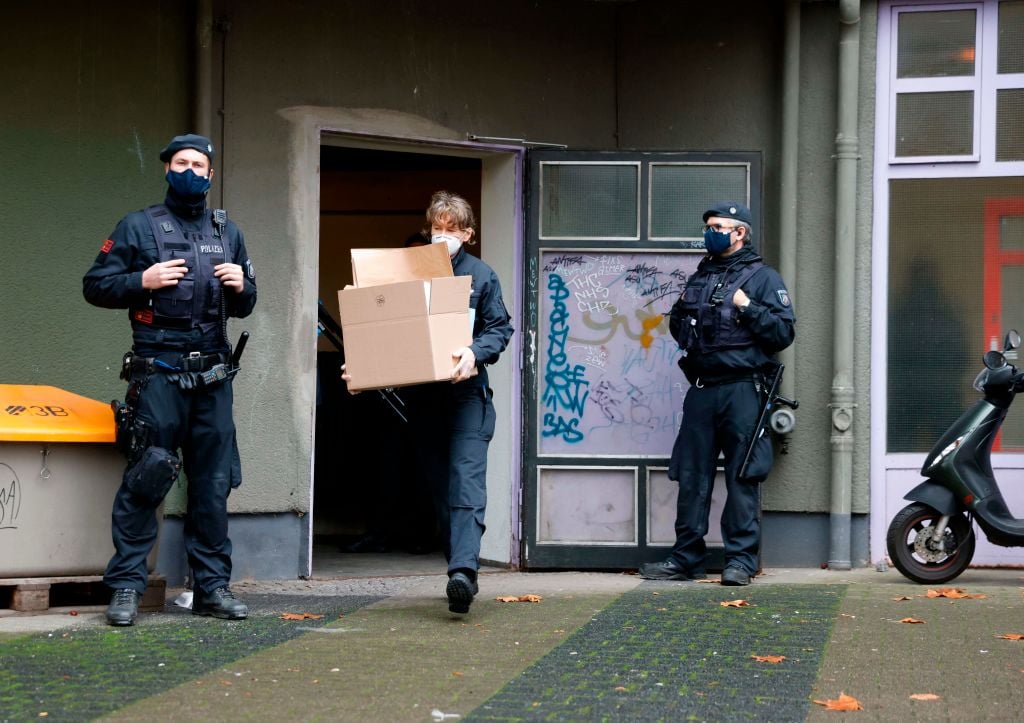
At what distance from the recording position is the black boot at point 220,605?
6301 mm

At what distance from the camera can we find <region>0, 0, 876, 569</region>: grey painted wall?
7.34 m

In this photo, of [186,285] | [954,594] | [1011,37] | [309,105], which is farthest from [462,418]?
[1011,37]

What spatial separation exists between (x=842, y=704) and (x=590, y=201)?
4.14 metres

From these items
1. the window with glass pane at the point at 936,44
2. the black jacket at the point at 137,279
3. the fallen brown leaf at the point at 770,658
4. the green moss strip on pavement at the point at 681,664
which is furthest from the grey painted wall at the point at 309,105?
the fallen brown leaf at the point at 770,658

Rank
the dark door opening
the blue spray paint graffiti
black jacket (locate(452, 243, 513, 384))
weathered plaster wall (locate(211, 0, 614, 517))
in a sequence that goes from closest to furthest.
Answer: black jacket (locate(452, 243, 513, 384))
weathered plaster wall (locate(211, 0, 614, 517))
the blue spray paint graffiti
the dark door opening

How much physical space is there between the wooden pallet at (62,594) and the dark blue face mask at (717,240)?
3200mm

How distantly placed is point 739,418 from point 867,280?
129 centimetres

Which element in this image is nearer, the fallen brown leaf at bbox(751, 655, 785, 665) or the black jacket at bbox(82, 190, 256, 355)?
the fallen brown leaf at bbox(751, 655, 785, 665)

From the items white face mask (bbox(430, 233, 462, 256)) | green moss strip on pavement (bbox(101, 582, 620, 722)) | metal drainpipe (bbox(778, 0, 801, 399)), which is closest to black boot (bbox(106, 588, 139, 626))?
green moss strip on pavement (bbox(101, 582, 620, 722))

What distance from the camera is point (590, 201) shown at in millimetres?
8234

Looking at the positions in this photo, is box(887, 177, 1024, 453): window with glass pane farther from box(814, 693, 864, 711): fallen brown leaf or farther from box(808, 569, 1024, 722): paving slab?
box(814, 693, 864, 711): fallen brown leaf

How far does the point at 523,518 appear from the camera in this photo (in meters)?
8.27

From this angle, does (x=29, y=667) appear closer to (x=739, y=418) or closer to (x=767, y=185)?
(x=739, y=418)

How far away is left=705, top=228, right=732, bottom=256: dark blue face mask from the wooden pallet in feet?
10.5
